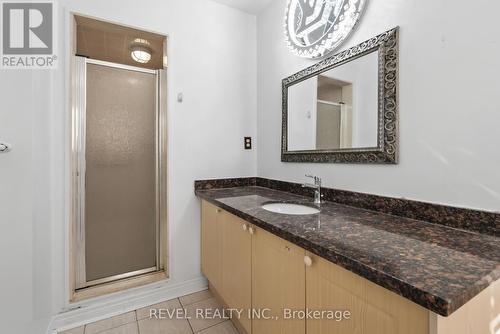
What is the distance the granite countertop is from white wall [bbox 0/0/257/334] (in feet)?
3.04

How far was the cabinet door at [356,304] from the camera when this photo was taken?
53 centimetres

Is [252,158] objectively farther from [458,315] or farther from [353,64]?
[458,315]

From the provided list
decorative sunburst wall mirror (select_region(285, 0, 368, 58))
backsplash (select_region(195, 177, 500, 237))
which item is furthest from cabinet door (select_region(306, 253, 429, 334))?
decorative sunburst wall mirror (select_region(285, 0, 368, 58))

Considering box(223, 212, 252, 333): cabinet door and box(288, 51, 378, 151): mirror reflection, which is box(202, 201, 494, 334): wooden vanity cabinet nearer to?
box(223, 212, 252, 333): cabinet door

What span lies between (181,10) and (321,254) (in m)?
2.00

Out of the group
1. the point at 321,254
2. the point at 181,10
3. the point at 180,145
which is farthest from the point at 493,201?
the point at 181,10

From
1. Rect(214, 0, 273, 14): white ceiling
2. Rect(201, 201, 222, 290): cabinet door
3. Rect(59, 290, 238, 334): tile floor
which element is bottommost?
Rect(59, 290, 238, 334): tile floor

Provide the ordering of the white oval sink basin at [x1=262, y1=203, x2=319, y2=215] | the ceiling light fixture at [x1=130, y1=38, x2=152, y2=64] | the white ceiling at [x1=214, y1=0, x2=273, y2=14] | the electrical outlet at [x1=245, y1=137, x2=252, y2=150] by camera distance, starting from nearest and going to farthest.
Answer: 1. the white oval sink basin at [x1=262, y1=203, x2=319, y2=215]
2. the white ceiling at [x1=214, y1=0, x2=273, y2=14]
3. the electrical outlet at [x1=245, y1=137, x2=252, y2=150]
4. the ceiling light fixture at [x1=130, y1=38, x2=152, y2=64]

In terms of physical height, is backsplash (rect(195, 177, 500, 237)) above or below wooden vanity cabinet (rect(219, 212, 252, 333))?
above

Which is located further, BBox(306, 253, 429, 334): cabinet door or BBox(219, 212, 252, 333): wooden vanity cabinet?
BBox(219, 212, 252, 333): wooden vanity cabinet

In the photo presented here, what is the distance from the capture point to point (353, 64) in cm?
127

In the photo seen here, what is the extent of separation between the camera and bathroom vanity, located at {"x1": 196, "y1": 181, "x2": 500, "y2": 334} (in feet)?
1.68
